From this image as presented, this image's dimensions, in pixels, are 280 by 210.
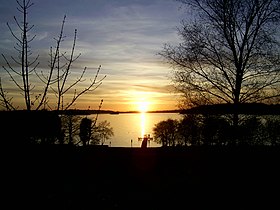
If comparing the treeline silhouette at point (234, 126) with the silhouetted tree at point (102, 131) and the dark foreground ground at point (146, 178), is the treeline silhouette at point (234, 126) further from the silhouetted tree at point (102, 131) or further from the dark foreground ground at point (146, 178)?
the silhouetted tree at point (102, 131)

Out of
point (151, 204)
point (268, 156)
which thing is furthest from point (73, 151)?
point (268, 156)

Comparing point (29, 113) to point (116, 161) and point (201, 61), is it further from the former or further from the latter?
point (201, 61)

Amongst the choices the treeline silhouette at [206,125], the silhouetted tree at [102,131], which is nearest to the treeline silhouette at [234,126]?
the treeline silhouette at [206,125]

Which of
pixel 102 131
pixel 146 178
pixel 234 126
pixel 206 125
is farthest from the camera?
pixel 102 131

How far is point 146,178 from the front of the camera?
542cm

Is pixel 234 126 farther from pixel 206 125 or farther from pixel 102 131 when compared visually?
pixel 102 131

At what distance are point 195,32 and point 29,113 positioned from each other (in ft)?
27.4

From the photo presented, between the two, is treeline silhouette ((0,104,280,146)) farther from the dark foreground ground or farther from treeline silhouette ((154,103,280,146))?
the dark foreground ground

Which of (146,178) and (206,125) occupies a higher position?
(206,125)

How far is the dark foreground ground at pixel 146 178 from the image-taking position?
4387 mm

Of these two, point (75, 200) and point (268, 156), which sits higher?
point (268, 156)

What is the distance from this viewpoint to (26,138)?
387 cm

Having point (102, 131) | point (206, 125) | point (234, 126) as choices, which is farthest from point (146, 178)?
point (102, 131)

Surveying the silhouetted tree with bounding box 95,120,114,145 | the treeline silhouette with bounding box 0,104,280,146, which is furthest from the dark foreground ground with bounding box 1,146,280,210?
the silhouetted tree with bounding box 95,120,114,145
